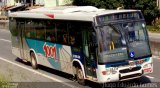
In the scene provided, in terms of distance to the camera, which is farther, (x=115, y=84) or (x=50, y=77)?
(x=50, y=77)

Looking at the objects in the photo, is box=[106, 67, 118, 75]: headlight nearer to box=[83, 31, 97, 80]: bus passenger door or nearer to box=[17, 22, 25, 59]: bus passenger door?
box=[83, 31, 97, 80]: bus passenger door

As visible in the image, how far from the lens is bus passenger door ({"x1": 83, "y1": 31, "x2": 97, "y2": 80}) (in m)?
13.2

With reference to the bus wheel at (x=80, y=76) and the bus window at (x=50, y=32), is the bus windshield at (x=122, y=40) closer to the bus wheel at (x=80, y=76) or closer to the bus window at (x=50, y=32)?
the bus wheel at (x=80, y=76)

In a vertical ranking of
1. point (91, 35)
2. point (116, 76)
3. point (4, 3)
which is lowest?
point (4, 3)

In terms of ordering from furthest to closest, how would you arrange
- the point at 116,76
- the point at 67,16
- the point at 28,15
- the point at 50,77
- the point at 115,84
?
the point at 28,15 → the point at 50,77 → the point at 67,16 → the point at 115,84 → the point at 116,76

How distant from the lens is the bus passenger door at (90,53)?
1320 cm

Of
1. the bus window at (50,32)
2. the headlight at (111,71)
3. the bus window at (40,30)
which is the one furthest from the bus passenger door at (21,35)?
the headlight at (111,71)

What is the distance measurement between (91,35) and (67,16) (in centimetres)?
204

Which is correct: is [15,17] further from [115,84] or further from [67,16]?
[115,84]

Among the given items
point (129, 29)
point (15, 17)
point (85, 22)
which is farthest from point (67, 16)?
point (15, 17)

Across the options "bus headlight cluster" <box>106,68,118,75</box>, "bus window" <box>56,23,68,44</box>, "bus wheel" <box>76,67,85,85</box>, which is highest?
"bus window" <box>56,23,68,44</box>

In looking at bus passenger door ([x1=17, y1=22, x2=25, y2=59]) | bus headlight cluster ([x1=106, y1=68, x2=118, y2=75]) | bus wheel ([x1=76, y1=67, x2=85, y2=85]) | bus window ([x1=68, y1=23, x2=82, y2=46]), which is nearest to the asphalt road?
bus wheel ([x1=76, y1=67, x2=85, y2=85])

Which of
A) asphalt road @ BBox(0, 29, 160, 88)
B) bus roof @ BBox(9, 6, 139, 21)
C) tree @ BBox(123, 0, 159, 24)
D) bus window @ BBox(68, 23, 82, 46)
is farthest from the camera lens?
tree @ BBox(123, 0, 159, 24)

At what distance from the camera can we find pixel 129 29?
13.5 meters
